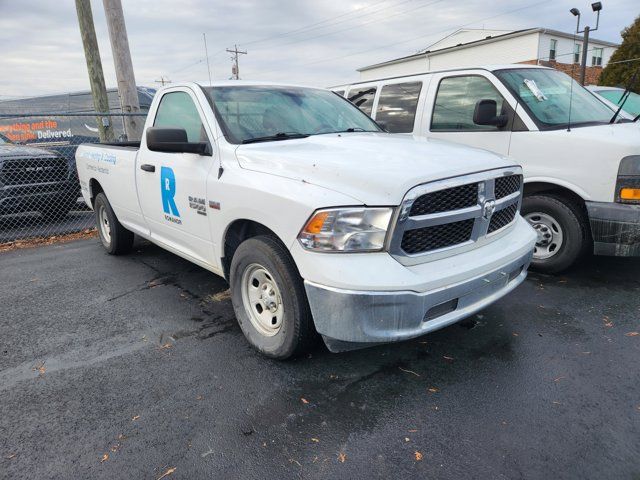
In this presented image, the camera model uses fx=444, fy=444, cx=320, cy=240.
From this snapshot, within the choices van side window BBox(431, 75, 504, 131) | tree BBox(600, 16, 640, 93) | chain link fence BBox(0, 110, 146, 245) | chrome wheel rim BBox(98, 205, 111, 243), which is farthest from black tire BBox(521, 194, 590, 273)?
tree BBox(600, 16, 640, 93)

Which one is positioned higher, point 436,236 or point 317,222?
point 317,222

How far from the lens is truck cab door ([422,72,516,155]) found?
464 centimetres

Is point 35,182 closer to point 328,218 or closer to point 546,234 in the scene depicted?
point 328,218

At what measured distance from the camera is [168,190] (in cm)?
391

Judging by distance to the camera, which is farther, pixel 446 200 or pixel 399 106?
pixel 399 106

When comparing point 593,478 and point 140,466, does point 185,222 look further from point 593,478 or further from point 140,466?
point 593,478

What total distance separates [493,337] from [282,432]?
1.81 metres

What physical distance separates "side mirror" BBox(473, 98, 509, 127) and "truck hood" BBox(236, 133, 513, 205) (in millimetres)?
1427

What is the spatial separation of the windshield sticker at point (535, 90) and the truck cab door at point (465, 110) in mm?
287

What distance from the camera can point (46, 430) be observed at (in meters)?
2.47

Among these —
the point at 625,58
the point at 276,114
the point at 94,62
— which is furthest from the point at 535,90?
the point at 625,58

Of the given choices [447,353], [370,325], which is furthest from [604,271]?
[370,325]

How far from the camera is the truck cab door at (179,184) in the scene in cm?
348

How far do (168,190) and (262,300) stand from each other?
152cm
